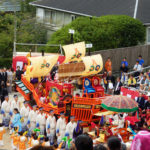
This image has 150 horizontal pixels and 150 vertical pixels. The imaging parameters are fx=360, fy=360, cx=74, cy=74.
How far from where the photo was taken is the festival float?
1287 centimetres

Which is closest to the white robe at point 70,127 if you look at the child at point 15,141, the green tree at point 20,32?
the child at point 15,141

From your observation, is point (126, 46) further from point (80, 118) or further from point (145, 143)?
point (145, 143)

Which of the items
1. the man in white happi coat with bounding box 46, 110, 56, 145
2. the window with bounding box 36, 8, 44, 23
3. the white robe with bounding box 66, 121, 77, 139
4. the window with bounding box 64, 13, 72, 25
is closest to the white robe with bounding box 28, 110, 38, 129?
the man in white happi coat with bounding box 46, 110, 56, 145

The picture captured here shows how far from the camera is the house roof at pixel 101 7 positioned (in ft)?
82.4

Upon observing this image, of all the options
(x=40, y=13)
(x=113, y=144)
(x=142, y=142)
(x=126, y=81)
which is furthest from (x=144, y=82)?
(x=40, y=13)

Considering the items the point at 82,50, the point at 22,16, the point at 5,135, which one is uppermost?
the point at 22,16

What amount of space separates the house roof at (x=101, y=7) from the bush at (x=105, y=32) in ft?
5.28

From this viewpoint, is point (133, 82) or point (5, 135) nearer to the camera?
point (5, 135)

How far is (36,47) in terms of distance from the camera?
25391mm

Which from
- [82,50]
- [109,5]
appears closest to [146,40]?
[109,5]

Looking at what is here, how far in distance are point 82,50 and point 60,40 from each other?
8187 mm

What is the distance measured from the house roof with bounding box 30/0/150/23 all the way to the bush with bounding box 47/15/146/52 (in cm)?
161

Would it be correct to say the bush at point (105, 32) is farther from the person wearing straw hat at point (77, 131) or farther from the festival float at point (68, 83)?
the person wearing straw hat at point (77, 131)

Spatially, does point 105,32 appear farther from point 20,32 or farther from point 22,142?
point 22,142
